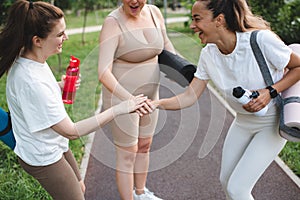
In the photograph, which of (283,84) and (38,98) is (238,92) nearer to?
(283,84)

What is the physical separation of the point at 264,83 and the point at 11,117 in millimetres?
1552

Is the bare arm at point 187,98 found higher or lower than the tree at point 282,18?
higher

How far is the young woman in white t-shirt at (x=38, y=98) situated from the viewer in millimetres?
2352

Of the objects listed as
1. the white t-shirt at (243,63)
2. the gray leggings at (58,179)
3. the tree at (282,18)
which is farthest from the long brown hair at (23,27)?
the tree at (282,18)

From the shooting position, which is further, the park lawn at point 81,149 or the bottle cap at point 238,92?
the park lawn at point 81,149

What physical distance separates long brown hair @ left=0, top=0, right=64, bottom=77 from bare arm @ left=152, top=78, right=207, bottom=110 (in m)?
0.95

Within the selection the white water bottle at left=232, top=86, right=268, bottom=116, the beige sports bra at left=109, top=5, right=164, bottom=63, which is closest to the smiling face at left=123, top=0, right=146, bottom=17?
the beige sports bra at left=109, top=5, right=164, bottom=63

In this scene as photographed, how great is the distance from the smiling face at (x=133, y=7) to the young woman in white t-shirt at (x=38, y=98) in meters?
0.62

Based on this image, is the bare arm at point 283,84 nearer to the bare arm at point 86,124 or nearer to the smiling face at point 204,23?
the smiling face at point 204,23

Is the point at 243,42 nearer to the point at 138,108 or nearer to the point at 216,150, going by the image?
the point at 138,108

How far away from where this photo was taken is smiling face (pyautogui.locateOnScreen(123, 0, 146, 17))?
2938mm

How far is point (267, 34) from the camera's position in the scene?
8.33ft

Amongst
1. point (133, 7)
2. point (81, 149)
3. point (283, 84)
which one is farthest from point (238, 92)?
point (81, 149)

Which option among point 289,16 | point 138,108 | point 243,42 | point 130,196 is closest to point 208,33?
point 243,42
